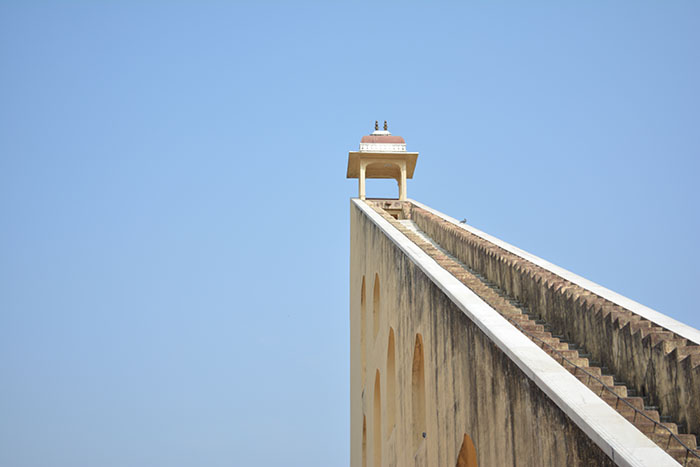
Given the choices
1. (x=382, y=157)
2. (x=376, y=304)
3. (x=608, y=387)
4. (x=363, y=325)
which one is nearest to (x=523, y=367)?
(x=608, y=387)

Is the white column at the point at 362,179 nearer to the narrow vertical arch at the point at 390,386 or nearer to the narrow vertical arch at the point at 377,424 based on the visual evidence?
the narrow vertical arch at the point at 377,424

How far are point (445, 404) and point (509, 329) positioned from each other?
1.53 m

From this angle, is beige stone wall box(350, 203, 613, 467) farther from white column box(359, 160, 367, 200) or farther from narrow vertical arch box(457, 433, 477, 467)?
white column box(359, 160, 367, 200)

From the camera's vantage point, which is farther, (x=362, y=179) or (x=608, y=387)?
(x=362, y=179)

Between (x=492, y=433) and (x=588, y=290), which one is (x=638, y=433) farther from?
(x=588, y=290)

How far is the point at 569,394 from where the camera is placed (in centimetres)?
358

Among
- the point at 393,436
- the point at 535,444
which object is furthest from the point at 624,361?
the point at 393,436

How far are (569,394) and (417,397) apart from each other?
4179 mm

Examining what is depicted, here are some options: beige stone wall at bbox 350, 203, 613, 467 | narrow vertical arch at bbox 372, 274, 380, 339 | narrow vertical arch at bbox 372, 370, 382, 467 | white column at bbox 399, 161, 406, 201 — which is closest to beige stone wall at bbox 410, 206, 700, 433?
beige stone wall at bbox 350, 203, 613, 467

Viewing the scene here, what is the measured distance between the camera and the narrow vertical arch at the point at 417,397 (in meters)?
7.47

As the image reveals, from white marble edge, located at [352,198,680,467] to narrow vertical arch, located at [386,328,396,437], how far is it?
401cm

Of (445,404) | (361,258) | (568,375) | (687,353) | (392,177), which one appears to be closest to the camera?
(568,375)

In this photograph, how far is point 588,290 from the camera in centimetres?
618

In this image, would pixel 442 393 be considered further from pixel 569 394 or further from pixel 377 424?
pixel 377 424
